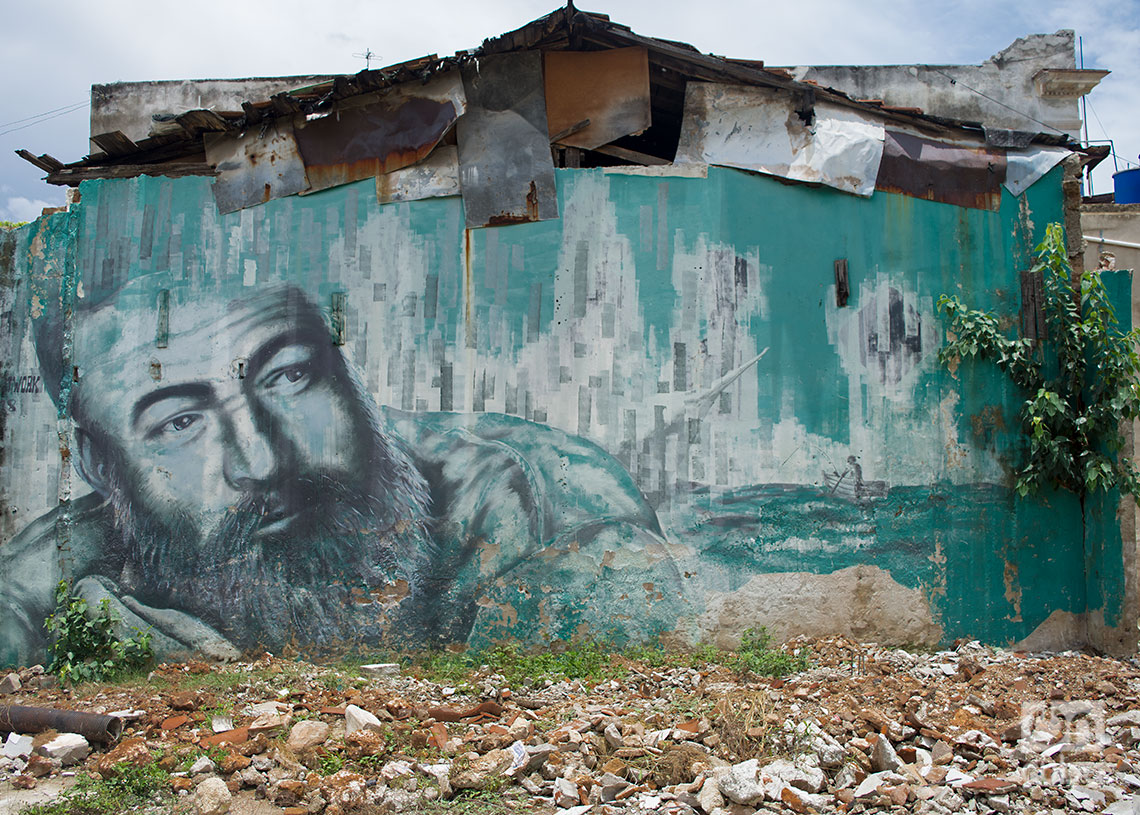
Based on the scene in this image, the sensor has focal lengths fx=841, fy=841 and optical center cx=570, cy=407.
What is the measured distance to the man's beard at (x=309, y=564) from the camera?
21.0 feet

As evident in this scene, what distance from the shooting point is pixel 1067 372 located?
653 cm

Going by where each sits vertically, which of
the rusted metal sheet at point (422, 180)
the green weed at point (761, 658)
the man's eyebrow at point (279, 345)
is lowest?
the green weed at point (761, 658)

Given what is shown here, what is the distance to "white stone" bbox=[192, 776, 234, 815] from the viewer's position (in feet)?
13.4

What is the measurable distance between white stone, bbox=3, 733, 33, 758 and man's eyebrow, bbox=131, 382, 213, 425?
2.51m

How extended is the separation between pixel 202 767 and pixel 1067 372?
6.54 m

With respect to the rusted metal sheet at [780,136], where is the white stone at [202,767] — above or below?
below

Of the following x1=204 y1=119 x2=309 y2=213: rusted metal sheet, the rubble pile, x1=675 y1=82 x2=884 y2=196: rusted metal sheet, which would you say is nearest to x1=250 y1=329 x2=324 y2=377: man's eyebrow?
x1=204 y1=119 x2=309 y2=213: rusted metal sheet

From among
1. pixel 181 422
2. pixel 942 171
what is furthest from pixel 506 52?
pixel 181 422

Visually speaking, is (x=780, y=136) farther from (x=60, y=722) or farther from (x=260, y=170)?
(x=60, y=722)

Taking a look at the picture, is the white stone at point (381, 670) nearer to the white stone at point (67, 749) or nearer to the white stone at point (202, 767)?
the white stone at point (202, 767)

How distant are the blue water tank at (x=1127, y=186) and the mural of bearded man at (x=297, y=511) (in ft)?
32.5

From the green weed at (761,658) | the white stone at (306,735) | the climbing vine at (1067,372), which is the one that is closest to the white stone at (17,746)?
the white stone at (306,735)

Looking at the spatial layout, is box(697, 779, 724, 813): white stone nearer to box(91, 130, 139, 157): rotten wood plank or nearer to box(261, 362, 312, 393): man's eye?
box(261, 362, 312, 393): man's eye

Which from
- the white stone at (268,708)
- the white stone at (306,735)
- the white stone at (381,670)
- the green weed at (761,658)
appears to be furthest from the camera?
the white stone at (381,670)
